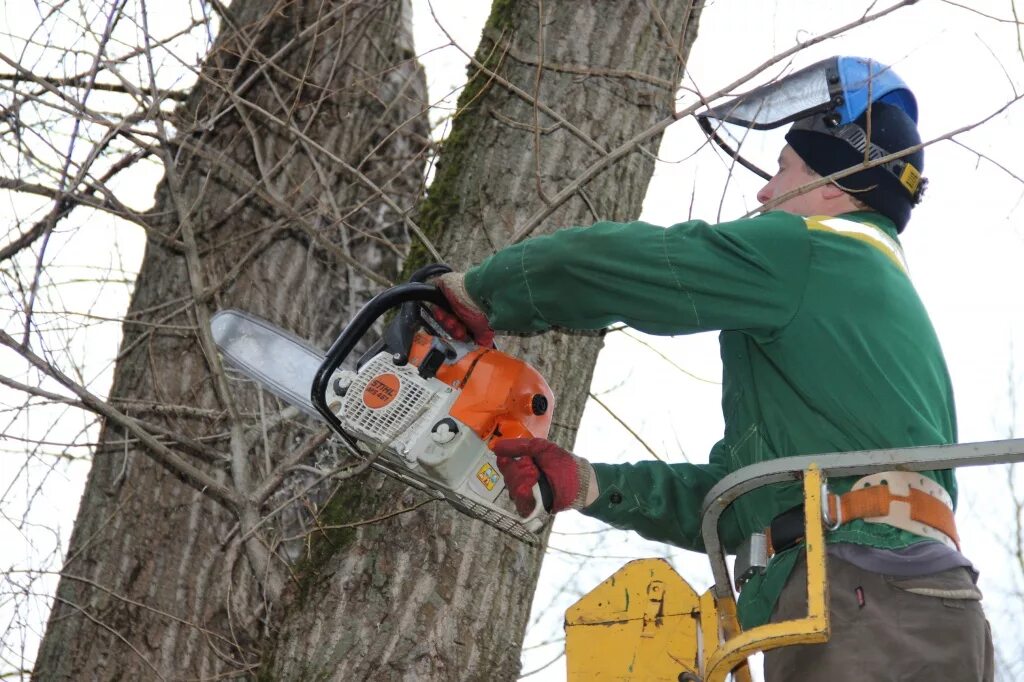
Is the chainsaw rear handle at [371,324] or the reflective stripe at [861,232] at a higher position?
the reflective stripe at [861,232]

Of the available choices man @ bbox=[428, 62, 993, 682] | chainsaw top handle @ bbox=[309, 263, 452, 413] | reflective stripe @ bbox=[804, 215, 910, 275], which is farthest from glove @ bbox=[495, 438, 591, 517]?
reflective stripe @ bbox=[804, 215, 910, 275]

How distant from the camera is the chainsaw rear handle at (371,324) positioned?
283cm

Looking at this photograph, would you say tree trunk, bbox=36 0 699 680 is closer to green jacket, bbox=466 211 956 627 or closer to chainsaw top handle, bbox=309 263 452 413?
chainsaw top handle, bbox=309 263 452 413

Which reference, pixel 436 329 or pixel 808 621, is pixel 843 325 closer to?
pixel 808 621

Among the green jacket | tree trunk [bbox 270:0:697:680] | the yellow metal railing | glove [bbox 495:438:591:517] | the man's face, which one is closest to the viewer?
the yellow metal railing

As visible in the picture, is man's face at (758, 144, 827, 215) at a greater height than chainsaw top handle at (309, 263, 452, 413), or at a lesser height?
greater

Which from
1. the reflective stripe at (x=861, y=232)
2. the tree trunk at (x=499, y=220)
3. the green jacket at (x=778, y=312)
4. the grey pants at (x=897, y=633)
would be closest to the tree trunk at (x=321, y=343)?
the tree trunk at (x=499, y=220)

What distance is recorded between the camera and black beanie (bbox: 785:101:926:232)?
9.82ft

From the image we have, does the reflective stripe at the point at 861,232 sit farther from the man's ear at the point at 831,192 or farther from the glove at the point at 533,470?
the glove at the point at 533,470

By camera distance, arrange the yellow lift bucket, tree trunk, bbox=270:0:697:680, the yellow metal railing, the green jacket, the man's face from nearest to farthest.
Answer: the yellow metal railing → the green jacket → the yellow lift bucket → tree trunk, bbox=270:0:697:680 → the man's face

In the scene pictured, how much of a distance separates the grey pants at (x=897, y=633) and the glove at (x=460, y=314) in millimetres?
969

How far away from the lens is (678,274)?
259 centimetres

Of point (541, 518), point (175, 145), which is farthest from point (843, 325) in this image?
point (175, 145)

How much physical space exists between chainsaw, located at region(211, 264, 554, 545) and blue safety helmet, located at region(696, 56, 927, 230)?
36.0 inches
